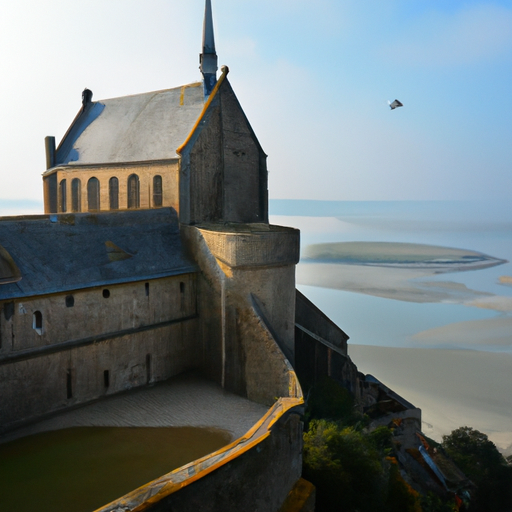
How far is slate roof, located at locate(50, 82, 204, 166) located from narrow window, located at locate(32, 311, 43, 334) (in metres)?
9.68

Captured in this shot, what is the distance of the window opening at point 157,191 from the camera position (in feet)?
72.6

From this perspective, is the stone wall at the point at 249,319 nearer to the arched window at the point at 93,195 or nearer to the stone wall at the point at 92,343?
the stone wall at the point at 92,343

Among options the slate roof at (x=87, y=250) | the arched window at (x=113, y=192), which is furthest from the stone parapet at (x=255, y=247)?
the arched window at (x=113, y=192)

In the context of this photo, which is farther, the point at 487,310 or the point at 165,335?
the point at 487,310

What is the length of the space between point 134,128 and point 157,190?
370 centimetres

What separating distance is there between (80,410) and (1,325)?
3385 millimetres

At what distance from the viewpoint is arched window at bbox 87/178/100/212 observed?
78.0 feet

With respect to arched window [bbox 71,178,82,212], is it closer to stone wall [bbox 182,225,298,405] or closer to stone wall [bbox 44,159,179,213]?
stone wall [bbox 44,159,179,213]

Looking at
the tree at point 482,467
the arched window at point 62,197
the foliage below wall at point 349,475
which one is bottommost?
the tree at point 482,467

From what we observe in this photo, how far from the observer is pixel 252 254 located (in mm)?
16219

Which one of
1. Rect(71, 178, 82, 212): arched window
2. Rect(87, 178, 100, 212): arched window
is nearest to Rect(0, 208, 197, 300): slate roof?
Rect(87, 178, 100, 212): arched window

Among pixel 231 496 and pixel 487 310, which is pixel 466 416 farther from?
pixel 487 310

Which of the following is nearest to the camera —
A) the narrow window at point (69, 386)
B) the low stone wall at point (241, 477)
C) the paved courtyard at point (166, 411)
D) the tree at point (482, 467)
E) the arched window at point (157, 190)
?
the low stone wall at point (241, 477)

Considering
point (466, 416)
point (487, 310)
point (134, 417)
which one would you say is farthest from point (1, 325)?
point (487, 310)
